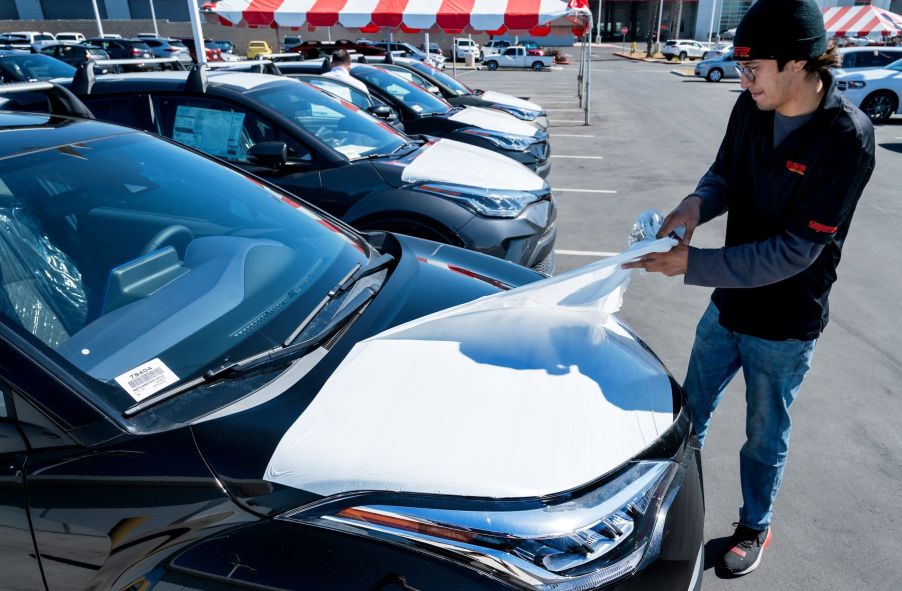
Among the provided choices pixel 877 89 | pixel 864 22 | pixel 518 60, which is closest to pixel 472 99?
pixel 877 89

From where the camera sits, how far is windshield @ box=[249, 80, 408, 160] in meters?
4.48

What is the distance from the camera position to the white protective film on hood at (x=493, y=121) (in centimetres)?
765

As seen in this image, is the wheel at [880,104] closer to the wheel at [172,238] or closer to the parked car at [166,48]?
the wheel at [172,238]

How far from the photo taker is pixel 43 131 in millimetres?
2156

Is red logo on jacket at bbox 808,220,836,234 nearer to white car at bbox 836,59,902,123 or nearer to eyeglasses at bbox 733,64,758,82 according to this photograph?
eyeglasses at bbox 733,64,758,82

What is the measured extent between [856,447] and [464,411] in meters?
2.59

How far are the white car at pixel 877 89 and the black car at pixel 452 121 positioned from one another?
380 inches

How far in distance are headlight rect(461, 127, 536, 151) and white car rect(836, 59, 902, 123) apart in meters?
9.89

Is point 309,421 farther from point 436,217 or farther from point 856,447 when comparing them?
point 856,447

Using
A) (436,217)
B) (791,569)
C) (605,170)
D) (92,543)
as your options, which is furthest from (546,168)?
(92,543)

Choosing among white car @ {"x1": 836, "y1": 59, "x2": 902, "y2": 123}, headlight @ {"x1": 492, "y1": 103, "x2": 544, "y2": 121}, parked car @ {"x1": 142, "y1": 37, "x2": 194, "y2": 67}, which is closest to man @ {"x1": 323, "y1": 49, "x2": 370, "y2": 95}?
headlight @ {"x1": 492, "y1": 103, "x2": 544, "y2": 121}

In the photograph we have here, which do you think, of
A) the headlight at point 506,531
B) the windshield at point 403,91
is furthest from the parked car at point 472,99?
the headlight at point 506,531

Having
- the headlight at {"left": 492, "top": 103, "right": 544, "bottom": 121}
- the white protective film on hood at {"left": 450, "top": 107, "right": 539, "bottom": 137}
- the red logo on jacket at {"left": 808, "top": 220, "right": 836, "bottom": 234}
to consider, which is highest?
the red logo on jacket at {"left": 808, "top": 220, "right": 836, "bottom": 234}

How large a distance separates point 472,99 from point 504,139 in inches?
116
